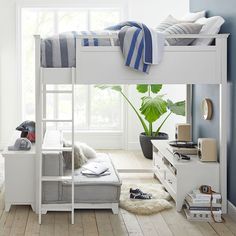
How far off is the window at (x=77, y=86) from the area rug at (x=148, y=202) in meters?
2.70

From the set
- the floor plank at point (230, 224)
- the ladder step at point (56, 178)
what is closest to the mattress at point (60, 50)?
the ladder step at point (56, 178)

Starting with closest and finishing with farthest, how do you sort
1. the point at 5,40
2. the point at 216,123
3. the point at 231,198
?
the point at 231,198
the point at 216,123
the point at 5,40

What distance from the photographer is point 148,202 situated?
441cm

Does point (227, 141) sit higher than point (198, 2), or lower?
lower

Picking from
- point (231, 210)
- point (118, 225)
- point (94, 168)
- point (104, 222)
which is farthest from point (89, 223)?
point (231, 210)

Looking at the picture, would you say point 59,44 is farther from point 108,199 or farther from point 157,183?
point 157,183

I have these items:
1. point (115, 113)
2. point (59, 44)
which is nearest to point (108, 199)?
point (59, 44)

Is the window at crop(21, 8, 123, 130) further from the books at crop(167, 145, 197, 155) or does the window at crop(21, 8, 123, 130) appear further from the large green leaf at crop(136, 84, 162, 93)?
the books at crop(167, 145, 197, 155)

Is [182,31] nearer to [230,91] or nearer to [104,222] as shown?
[230,91]

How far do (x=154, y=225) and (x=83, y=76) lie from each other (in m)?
1.24

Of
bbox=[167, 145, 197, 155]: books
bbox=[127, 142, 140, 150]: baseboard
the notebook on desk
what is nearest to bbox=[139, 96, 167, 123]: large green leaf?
bbox=[127, 142, 140, 150]: baseboard

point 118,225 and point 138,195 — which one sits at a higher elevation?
point 138,195

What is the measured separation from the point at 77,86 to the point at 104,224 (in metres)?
3.76

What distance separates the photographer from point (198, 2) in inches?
208
